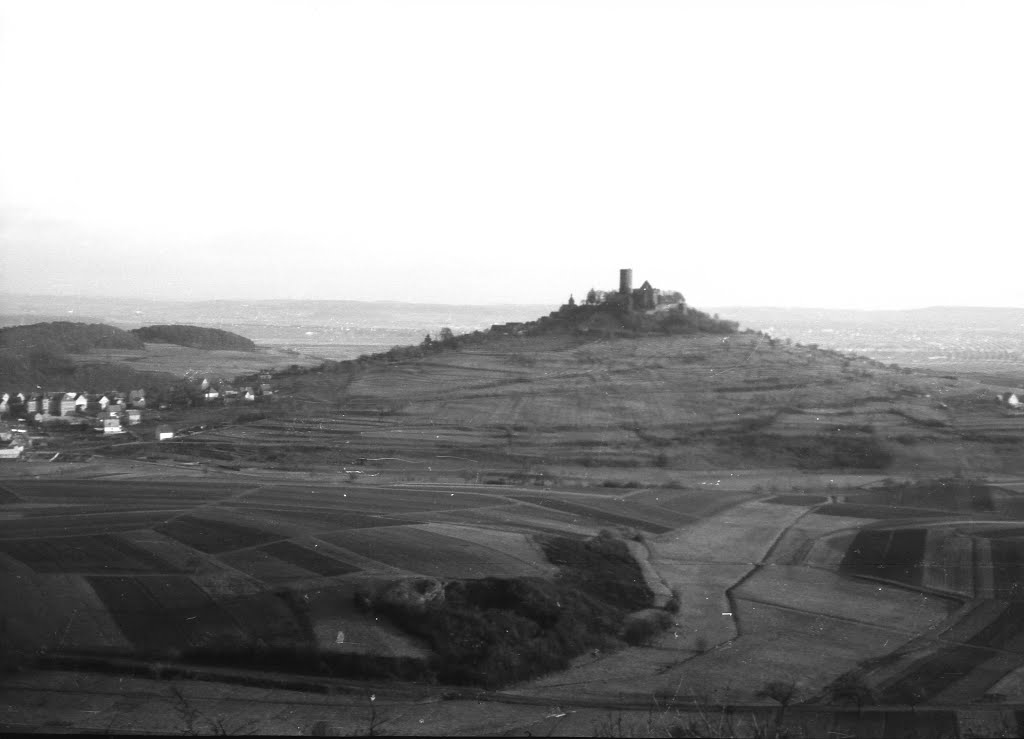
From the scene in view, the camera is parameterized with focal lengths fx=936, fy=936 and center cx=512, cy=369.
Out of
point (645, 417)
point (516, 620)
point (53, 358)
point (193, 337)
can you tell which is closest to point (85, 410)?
point (53, 358)

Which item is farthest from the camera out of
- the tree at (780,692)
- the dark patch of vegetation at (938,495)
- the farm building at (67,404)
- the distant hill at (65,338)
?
the farm building at (67,404)

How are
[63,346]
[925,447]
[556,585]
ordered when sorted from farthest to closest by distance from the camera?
[63,346] < [925,447] < [556,585]

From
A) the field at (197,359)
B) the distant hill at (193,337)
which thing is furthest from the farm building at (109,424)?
the distant hill at (193,337)

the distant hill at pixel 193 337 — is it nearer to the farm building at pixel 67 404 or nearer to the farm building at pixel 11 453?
the farm building at pixel 67 404

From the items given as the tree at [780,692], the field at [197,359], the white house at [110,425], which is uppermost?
the field at [197,359]

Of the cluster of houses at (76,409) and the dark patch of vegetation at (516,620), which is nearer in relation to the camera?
the dark patch of vegetation at (516,620)

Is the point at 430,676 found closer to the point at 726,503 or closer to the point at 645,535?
the point at 645,535

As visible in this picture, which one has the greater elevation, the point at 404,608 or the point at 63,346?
the point at 63,346

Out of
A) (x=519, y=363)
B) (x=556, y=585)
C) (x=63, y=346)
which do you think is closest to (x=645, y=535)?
(x=556, y=585)
